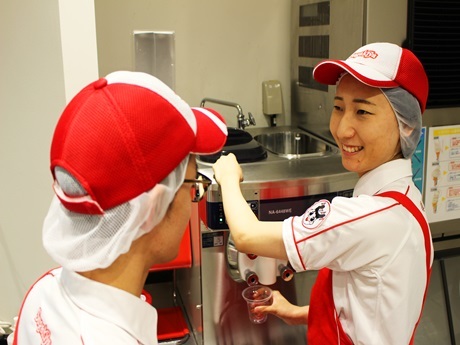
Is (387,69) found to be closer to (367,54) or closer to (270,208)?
(367,54)

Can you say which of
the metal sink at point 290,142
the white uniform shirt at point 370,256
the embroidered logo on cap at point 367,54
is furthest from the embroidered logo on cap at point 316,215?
the metal sink at point 290,142

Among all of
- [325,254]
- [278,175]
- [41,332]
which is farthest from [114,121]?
[278,175]

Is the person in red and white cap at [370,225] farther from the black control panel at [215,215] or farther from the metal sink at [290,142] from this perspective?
the metal sink at [290,142]

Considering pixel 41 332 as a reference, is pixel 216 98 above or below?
above

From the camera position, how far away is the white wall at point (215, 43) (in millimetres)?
2135

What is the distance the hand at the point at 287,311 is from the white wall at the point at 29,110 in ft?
2.36

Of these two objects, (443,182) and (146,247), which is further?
(443,182)

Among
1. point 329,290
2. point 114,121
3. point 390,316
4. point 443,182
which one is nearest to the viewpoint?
point 114,121

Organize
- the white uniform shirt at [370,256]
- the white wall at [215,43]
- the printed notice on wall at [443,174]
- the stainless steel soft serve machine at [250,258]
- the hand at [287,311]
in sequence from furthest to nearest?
1. the white wall at [215,43]
2. the printed notice on wall at [443,174]
3. the stainless steel soft serve machine at [250,258]
4. the hand at [287,311]
5. the white uniform shirt at [370,256]

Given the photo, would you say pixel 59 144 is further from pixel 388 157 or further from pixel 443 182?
pixel 443 182

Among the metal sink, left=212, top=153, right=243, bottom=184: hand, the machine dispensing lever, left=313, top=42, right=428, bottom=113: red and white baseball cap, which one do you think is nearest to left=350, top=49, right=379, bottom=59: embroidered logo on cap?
left=313, top=42, right=428, bottom=113: red and white baseball cap

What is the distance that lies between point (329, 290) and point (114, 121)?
2.59ft

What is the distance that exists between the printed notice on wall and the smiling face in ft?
2.88

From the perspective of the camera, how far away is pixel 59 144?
0.72 m
